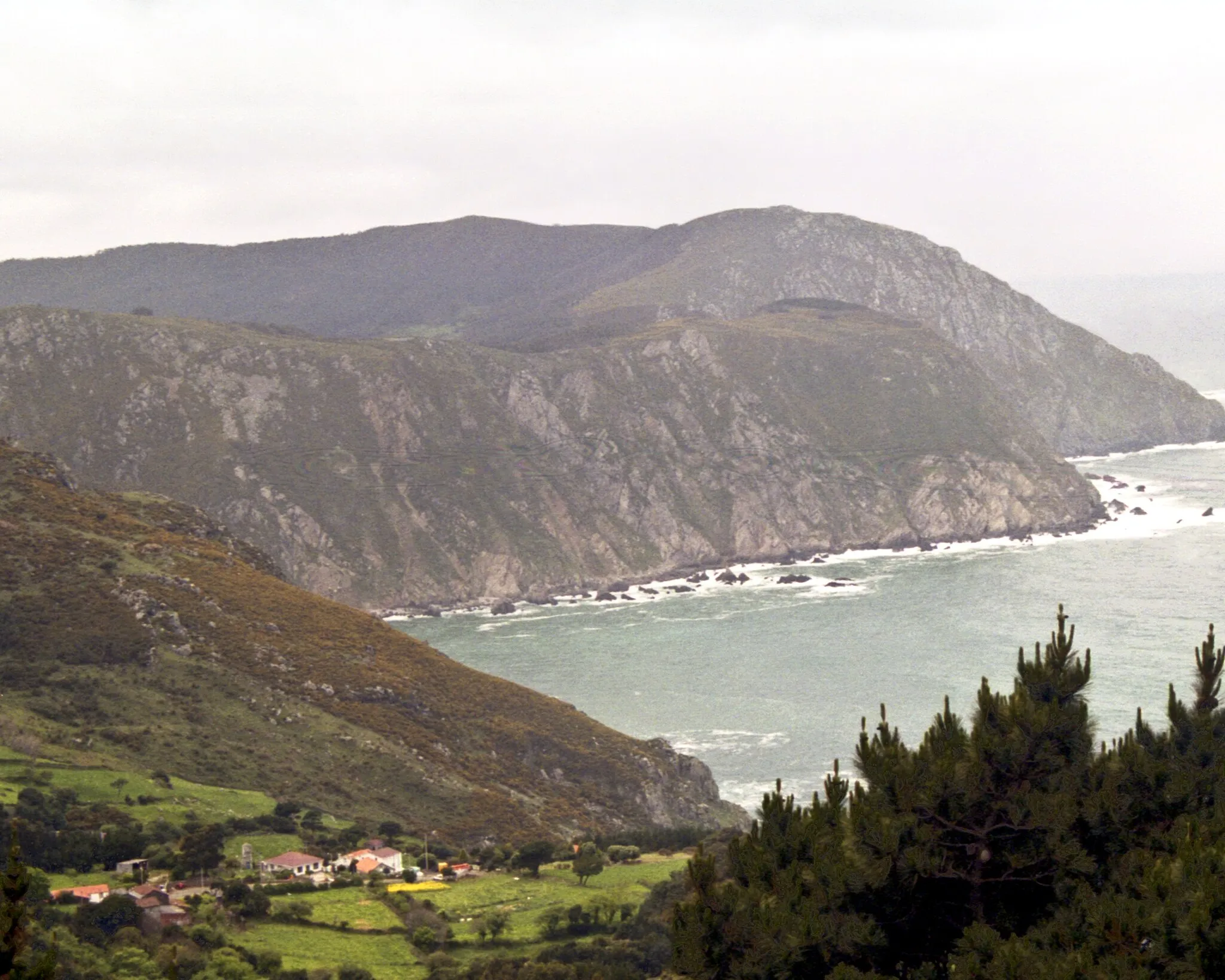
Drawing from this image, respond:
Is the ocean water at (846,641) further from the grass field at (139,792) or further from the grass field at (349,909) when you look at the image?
the grass field at (349,909)

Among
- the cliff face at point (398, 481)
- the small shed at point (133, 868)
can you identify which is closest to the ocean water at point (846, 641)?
the cliff face at point (398, 481)

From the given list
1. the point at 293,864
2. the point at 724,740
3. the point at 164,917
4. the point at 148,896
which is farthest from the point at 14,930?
the point at 724,740

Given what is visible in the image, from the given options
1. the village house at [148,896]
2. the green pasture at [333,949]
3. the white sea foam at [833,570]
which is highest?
the white sea foam at [833,570]

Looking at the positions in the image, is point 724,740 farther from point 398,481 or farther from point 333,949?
point 398,481

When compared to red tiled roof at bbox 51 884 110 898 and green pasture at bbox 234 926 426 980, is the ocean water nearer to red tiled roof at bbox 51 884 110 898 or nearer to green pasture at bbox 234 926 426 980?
green pasture at bbox 234 926 426 980

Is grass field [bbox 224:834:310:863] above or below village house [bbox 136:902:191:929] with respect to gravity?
below

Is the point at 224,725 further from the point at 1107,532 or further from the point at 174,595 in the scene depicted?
the point at 1107,532

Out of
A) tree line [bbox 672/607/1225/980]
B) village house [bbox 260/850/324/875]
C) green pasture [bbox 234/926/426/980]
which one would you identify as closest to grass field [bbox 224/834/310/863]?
village house [bbox 260/850/324/875]

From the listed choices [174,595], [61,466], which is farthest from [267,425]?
[174,595]
